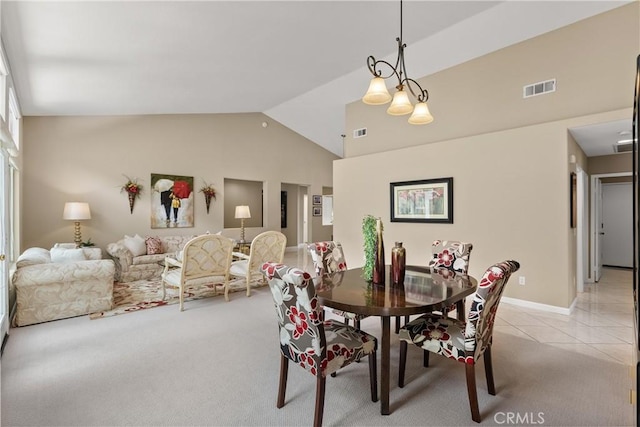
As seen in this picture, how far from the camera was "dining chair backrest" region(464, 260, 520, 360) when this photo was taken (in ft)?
5.79

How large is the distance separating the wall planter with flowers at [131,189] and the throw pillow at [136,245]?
29.4 inches

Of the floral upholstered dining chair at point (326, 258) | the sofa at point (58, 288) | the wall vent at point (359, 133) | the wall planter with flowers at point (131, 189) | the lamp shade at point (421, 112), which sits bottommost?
the sofa at point (58, 288)

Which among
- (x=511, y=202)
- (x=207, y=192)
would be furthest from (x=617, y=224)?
(x=207, y=192)

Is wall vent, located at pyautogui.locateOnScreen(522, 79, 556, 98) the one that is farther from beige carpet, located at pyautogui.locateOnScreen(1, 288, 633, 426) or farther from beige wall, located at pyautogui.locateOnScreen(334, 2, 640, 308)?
beige carpet, located at pyautogui.locateOnScreen(1, 288, 633, 426)

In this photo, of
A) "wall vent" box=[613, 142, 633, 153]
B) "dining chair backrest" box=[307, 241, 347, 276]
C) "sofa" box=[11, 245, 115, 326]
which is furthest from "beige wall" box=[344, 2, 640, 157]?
"sofa" box=[11, 245, 115, 326]

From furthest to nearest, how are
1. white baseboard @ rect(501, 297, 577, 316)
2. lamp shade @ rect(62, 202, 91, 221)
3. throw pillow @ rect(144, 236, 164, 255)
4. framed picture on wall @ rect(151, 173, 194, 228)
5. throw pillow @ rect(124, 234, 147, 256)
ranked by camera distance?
framed picture on wall @ rect(151, 173, 194, 228) < throw pillow @ rect(144, 236, 164, 255) < throw pillow @ rect(124, 234, 147, 256) < lamp shade @ rect(62, 202, 91, 221) < white baseboard @ rect(501, 297, 577, 316)

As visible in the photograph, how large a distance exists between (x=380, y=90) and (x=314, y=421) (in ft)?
7.11

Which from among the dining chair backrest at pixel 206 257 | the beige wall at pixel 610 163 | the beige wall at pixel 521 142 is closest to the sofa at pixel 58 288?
the dining chair backrest at pixel 206 257

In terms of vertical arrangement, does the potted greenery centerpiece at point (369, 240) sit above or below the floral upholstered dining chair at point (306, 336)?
above

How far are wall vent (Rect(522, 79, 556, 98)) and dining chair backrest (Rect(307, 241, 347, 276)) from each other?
11.1 feet

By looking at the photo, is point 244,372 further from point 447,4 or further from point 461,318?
point 447,4

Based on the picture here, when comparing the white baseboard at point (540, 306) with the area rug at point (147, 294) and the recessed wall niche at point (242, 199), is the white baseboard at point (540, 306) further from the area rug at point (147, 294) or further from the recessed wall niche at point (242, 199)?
the recessed wall niche at point (242, 199)

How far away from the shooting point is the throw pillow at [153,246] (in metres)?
6.08

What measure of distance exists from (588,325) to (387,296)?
2964 mm
